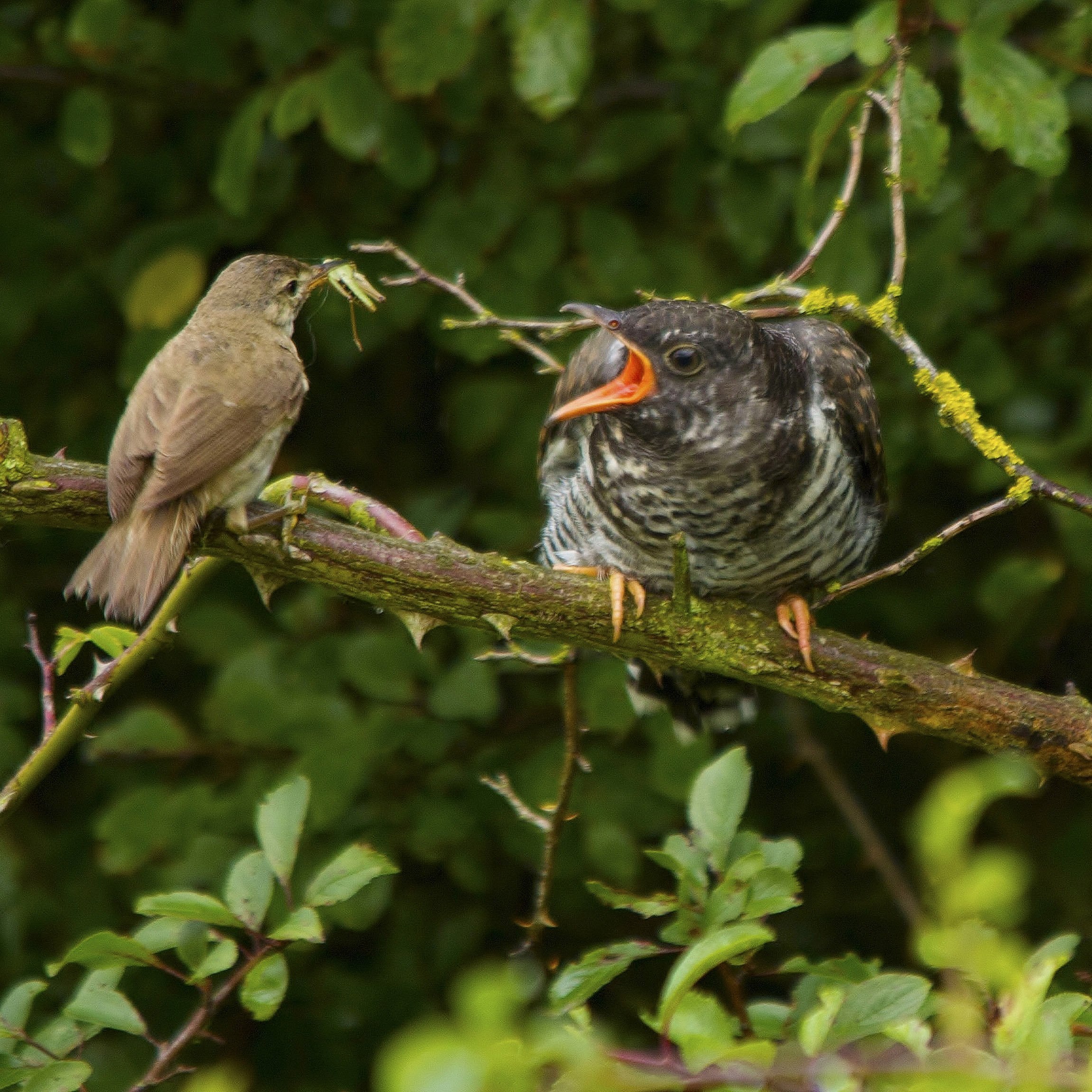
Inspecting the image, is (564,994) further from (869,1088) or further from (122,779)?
(122,779)

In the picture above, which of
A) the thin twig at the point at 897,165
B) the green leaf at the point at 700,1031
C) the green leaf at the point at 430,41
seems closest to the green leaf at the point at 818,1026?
the green leaf at the point at 700,1031

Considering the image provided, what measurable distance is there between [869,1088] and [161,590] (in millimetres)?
1106

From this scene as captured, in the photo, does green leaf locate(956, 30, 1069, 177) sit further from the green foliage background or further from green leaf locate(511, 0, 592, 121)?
green leaf locate(511, 0, 592, 121)

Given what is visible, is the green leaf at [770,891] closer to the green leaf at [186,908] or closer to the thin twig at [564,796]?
the thin twig at [564,796]

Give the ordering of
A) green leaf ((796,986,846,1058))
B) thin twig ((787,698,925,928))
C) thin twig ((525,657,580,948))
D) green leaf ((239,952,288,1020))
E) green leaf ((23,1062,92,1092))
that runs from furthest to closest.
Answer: thin twig ((787,698,925,928)) < thin twig ((525,657,580,948)) < green leaf ((239,952,288,1020)) < green leaf ((23,1062,92,1092)) < green leaf ((796,986,846,1058))

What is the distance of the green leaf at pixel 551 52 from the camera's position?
8.55ft

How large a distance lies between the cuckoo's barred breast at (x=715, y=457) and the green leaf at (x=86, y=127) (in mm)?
1253

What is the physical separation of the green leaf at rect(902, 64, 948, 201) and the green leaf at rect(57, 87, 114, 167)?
5.55ft

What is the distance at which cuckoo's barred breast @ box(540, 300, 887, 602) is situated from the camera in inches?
97.6

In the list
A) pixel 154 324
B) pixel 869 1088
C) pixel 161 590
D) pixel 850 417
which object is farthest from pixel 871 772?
→ pixel 869 1088

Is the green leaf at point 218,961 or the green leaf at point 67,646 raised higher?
the green leaf at point 67,646

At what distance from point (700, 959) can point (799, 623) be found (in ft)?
3.41

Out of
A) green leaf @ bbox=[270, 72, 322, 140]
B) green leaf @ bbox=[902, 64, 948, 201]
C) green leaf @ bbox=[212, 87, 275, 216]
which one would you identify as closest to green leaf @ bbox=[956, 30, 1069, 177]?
green leaf @ bbox=[902, 64, 948, 201]

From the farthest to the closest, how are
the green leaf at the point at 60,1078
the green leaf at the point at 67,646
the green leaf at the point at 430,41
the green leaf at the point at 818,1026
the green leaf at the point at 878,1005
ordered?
the green leaf at the point at 430,41 < the green leaf at the point at 67,646 < the green leaf at the point at 60,1078 < the green leaf at the point at 878,1005 < the green leaf at the point at 818,1026
